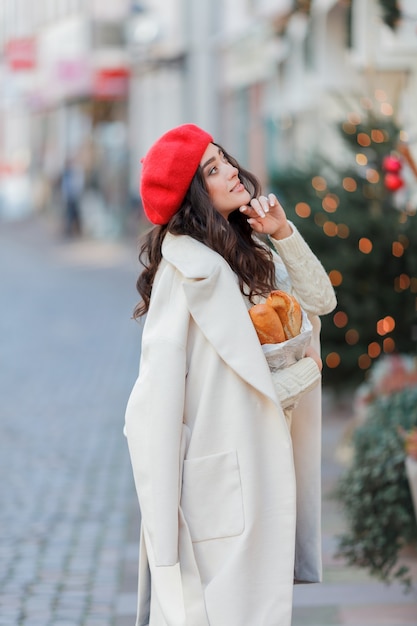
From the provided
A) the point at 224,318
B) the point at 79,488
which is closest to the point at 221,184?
the point at 224,318

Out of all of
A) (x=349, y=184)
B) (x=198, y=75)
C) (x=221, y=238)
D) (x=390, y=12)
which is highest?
(x=390, y=12)

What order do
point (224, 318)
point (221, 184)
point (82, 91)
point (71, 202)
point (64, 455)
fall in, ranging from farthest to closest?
1. point (71, 202)
2. point (82, 91)
3. point (64, 455)
4. point (221, 184)
5. point (224, 318)

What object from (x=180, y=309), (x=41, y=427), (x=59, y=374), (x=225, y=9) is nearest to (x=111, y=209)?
(x=225, y=9)

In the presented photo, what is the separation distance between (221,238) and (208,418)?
0.45 meters

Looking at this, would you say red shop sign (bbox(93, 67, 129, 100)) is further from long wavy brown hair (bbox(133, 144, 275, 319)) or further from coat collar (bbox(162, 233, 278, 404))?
coat collar (bbox(162, 233, 278, 404))

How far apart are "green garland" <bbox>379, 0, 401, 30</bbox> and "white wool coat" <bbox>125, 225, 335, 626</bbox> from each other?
375 centimetres

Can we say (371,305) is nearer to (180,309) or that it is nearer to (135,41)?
(180,309)

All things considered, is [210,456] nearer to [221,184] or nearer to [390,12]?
[221,184]

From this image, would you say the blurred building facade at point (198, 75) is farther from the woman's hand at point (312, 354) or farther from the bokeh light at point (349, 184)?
the woman's hand at point (312, 354)

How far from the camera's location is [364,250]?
7855 millimetres

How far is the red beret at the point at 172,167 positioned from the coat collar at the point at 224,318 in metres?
0.17

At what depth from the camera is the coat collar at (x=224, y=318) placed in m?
3.38

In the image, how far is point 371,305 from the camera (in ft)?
26.0

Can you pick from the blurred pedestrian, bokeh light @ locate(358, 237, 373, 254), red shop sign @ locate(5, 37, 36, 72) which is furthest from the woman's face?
red shop sign @ locate(5, 37, 36, 72)
